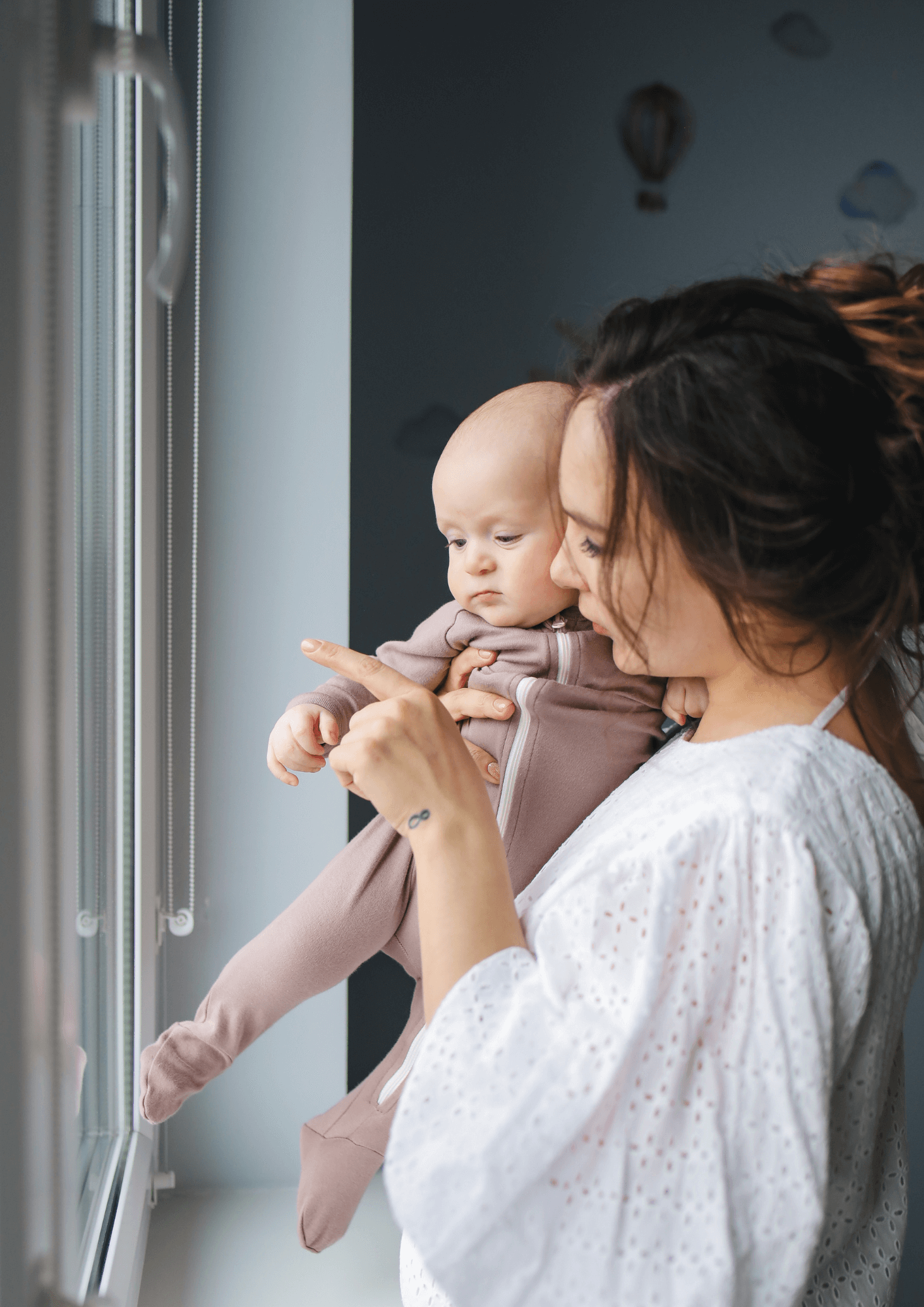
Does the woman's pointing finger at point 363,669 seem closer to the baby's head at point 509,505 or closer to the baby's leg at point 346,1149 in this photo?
the baby's head at point 509,505

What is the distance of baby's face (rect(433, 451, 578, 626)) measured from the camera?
1.08m

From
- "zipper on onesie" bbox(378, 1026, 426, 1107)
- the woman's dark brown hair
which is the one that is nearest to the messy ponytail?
the woman's dark brown hair

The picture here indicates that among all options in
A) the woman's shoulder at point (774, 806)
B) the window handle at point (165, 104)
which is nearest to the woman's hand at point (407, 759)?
the woman's shoulder at point (774, 806)

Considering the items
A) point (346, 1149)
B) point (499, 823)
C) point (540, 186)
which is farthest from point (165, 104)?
point (540, 186)

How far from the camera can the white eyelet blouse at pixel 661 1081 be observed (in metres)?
0.61

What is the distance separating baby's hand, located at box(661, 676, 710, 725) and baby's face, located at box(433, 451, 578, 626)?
0.17m

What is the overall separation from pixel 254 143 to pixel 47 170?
122 centimetres

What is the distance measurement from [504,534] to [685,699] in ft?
0.94

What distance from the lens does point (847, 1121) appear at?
711 millimetres

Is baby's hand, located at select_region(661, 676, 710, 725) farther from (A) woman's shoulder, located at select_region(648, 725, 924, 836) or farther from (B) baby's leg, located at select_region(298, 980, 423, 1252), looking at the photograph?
(B) baby's leg, located at select_region(298, 980, 423, 1252)

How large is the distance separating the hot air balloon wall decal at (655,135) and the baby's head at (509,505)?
4.13 ft

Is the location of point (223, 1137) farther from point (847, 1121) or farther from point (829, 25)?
point (829, 25)

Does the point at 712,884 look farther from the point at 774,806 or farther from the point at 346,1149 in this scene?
the point at 346,1149

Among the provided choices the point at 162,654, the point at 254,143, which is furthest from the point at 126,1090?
the point at 254,143
